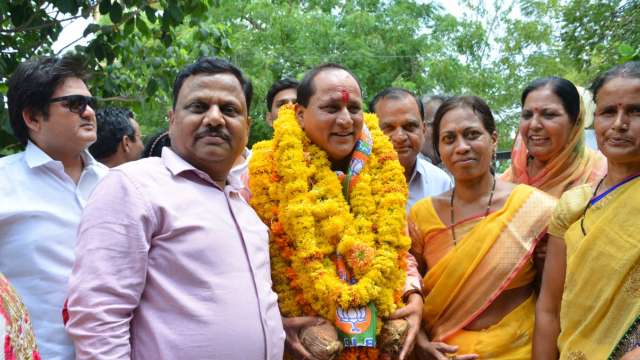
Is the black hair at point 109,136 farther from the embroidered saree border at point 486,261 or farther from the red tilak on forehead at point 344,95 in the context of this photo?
the embroidered saree border at point 486,261

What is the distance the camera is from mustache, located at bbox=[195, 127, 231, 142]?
2.49 m

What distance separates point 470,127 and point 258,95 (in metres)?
8.98

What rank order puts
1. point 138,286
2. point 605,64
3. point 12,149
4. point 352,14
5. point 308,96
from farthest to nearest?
point 352,14, point 605,64, point 12,149, point 308,96, point 138,286

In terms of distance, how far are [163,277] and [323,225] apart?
89 cm

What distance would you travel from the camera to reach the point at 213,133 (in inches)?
98.5

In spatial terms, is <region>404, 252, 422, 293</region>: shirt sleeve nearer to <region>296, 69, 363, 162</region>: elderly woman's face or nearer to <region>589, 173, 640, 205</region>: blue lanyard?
<region>296, 69, 363, 162</region>: elderly woman's face

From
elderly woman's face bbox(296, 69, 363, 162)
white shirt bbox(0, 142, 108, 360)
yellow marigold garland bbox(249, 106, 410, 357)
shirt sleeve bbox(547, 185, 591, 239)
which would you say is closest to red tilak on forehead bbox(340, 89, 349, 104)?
elderly woman's face bbox(296, 69, 363, 162)

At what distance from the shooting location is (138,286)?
7.18 feet

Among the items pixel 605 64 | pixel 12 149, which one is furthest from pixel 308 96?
pixel 605 64

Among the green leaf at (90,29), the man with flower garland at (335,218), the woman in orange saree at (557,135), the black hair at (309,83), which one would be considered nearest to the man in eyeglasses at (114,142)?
the green leaf at (90,29)

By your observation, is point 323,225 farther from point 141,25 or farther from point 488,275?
point 141,25

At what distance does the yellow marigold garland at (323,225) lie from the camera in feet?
9.20

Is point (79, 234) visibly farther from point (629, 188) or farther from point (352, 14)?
point (352, 14)

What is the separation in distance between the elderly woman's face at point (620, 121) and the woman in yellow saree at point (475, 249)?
67cm
